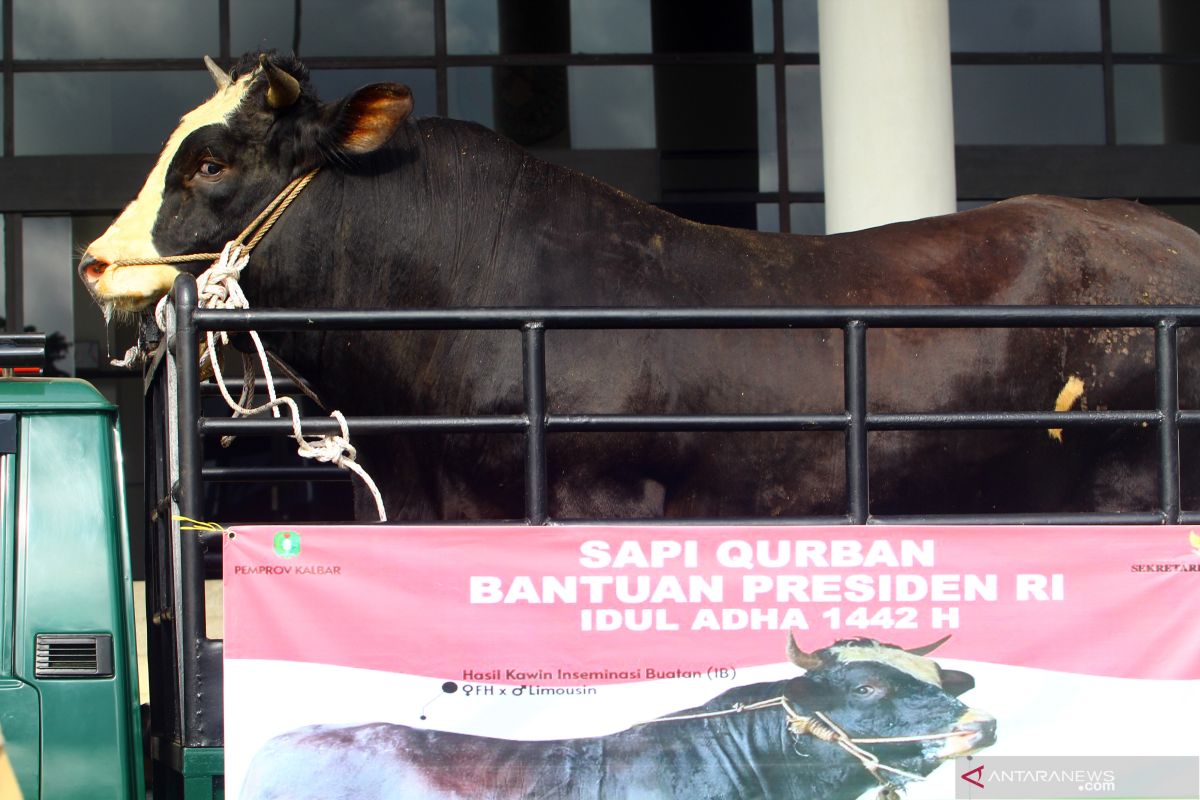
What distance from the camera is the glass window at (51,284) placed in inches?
403

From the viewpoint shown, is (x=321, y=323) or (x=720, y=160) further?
(x=720, y=160)

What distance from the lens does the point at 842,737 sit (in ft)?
8.79

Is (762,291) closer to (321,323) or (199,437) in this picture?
(321,323)

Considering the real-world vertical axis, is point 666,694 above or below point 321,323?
below

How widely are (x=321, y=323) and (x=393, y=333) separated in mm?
872

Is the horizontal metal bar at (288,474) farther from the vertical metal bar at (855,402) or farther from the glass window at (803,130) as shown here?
the glass window at (803,130)

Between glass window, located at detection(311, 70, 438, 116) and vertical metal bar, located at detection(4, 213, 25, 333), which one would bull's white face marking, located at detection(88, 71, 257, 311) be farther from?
vertical metal bar, located at detection(4, 213, 25, 333)

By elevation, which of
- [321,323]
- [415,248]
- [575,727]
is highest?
[415,248]

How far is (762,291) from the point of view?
12.5ft

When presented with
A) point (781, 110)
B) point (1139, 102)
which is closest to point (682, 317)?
point (781, 110)

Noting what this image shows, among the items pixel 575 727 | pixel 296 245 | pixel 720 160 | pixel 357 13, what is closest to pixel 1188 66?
pixel 720 160

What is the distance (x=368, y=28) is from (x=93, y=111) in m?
2.13

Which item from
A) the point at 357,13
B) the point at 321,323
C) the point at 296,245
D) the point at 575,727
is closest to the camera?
the point at 575,727

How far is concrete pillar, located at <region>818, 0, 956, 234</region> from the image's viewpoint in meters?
7.03
